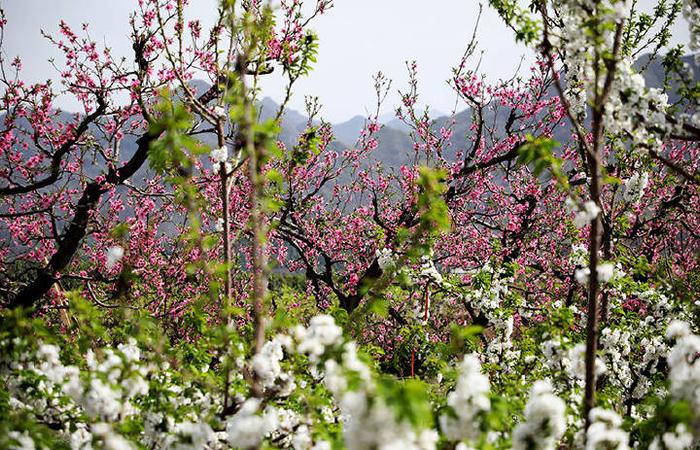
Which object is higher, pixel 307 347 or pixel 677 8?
pixel 677 8

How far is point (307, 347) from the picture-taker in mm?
2184

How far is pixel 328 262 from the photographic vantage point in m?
9.13

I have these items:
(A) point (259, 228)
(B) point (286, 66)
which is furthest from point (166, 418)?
(B) point (286, 66)

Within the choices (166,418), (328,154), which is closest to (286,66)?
(166,418)

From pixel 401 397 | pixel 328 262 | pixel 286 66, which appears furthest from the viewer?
pixel 328 262

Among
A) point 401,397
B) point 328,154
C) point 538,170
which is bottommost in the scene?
point 401,397

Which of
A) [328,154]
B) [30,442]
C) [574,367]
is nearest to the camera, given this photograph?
[30,442]

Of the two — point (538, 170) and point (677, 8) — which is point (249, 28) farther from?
point (677, 8)

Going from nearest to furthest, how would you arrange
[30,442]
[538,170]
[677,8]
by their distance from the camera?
[30,442], [538,170], [677,8]

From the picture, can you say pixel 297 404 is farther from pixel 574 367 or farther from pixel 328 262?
pixel 328 262

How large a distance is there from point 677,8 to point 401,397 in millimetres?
8118

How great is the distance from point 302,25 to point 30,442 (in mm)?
6609

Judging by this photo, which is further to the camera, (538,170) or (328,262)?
(328,262)

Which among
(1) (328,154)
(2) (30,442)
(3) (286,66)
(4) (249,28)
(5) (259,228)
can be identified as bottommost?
(2) (30,442)
